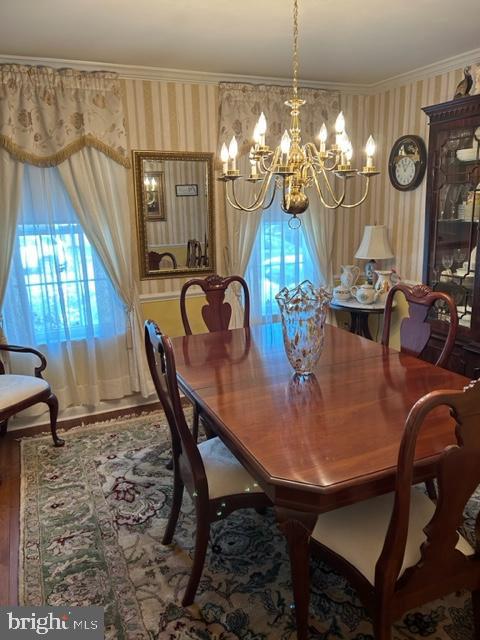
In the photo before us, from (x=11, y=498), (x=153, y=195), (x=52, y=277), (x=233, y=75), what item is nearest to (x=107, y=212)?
(x=153, y=195)

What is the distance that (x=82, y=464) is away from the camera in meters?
2.94

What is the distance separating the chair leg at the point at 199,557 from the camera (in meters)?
1.86

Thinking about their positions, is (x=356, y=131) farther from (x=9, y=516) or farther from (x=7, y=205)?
(x=9, y=516)

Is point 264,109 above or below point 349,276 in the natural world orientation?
above

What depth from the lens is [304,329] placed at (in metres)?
2.10

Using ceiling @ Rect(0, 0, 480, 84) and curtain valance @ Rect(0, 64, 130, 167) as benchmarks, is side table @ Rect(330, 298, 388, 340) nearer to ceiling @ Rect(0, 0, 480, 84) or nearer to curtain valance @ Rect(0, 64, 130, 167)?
ceiling @ Rect(0, 0, 480, 84)

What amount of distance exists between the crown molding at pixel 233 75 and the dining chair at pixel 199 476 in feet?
7.61

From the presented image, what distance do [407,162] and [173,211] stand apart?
197 centimetres

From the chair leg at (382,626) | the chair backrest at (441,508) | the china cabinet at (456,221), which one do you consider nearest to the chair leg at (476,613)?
the chair backrest at (441,508)

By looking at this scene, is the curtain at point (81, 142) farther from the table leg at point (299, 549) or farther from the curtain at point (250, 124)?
the table leg at point (299, 549)

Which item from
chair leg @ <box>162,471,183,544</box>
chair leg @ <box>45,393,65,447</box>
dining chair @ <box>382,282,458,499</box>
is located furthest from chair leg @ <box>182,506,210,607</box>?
chair leg @ <box>45,393,65,447</box>

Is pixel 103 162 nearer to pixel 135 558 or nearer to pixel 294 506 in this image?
pixel 135 558

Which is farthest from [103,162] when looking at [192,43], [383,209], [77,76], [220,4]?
[383,209]

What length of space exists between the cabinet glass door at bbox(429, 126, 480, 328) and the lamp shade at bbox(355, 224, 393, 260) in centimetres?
61
